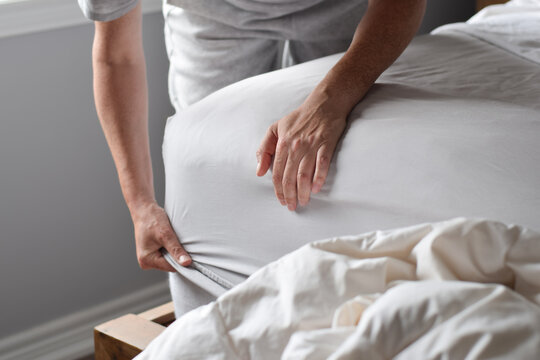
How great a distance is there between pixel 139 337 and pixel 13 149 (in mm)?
727

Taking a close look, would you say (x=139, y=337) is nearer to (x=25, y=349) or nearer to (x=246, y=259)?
(x=246, y=259)

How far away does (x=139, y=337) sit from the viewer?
1.02 meters

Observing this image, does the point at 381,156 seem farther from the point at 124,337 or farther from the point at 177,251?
the point at 124,337

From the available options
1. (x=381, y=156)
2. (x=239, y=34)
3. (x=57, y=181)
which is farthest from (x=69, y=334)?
(x=381, y=156)

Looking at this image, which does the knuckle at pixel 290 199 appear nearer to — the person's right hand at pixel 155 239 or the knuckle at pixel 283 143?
the knuckle at pixel 283 143

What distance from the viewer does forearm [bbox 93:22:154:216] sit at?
1.12m

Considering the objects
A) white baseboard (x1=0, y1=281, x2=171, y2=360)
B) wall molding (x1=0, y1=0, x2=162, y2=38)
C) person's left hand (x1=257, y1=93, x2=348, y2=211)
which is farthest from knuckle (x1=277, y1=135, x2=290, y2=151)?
white baseboard (x1=0, y1=281, x2=171, y2=360)

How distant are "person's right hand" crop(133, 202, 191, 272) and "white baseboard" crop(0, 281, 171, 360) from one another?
0.80 meters

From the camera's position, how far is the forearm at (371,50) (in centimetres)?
84

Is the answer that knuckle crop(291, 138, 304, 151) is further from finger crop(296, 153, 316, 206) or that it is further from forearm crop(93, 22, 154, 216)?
forearm crop(93, 22, 154, 216)

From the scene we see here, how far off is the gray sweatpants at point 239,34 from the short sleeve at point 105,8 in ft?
0.33

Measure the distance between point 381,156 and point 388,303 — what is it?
0.28 m

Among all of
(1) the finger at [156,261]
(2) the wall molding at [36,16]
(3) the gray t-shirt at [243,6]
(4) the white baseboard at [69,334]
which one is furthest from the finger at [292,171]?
(4) the white baseboard at [69,334]

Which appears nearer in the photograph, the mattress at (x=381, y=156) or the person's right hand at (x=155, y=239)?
the mattress at (x=381, y=156)
